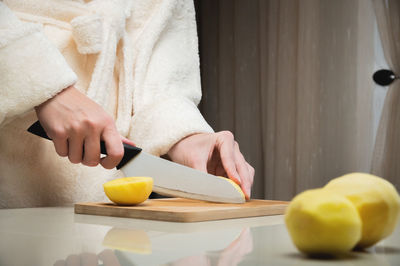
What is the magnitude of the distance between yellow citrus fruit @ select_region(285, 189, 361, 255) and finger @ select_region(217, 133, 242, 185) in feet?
1.96

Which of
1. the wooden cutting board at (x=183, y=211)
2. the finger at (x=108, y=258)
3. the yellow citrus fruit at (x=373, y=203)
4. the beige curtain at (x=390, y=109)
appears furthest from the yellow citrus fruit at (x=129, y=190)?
the beige curtain at (x=390, y=109)

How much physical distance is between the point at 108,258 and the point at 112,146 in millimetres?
→ 446

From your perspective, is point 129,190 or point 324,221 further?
point 129,190

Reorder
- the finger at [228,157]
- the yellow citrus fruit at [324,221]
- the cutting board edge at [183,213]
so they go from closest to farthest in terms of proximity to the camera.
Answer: the yellow citrus fruit at [324,221] → the cutting board edge at [183,213] → the finger at [228,157]

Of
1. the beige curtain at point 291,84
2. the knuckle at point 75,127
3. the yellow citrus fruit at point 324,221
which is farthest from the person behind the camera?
the beige curtain at point 291,84

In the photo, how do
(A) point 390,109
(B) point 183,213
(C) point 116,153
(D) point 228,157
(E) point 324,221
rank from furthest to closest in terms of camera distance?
(A) point 390,109
(D) point 228,157
(C) point 116,153
(B) point 183,213
(E) point 324,221

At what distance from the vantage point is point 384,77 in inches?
91.9

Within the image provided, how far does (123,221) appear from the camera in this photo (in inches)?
28.5

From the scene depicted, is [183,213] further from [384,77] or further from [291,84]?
[291,84]

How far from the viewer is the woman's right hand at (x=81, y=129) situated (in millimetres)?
858

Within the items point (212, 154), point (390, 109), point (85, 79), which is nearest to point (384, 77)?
point (390, 109)

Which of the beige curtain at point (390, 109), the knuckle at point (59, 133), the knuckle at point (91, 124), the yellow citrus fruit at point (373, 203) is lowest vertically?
the beige curtain at point (390, 109)

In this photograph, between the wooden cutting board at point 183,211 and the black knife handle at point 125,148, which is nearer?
→ the wooden cutting board at point 183,211

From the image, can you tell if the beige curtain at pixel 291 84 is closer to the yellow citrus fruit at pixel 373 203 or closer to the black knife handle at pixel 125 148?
the black knife handle at pixel 125 148
